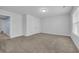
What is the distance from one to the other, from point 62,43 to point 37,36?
39 centimetres

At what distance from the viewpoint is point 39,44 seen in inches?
53.0

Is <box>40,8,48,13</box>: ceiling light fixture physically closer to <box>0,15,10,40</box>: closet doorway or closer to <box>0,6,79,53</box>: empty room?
<box>0,6,79,53</box>: empty room

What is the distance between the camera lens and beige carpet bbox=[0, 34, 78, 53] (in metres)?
1.32

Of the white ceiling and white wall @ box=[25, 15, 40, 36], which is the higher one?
the white ceiling

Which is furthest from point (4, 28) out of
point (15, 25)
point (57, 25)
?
point (57, 25)

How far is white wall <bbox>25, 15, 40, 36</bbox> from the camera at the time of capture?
1.39m

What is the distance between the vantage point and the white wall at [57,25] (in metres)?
1.35

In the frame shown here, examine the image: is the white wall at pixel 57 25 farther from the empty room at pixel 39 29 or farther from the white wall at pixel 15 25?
the white wall at pixel 15 25

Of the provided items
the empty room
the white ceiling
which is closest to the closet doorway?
the empty room

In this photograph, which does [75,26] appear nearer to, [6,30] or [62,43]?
[62,43]

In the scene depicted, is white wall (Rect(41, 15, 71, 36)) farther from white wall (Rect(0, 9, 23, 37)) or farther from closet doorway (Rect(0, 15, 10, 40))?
closet doorway (Rect(0, 15, 10, 40))

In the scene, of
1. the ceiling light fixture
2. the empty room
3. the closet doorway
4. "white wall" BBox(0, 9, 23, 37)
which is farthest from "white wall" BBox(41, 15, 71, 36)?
the closet doorway

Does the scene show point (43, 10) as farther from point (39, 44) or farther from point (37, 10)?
point (39, 44)

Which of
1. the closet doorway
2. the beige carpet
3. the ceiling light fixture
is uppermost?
the ceiling light fixture
